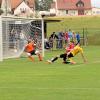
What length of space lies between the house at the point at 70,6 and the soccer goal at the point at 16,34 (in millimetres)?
113633

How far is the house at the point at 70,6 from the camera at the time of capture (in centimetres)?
15354

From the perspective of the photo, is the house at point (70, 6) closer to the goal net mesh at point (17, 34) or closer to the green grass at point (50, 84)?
the goal net mesh at point (17, 34)

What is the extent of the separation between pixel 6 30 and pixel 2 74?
13000 mm

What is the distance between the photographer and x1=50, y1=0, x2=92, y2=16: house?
154m

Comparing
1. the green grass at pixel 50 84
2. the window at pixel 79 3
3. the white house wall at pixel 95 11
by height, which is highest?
the window at pixel 79 3

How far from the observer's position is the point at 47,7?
146 meters

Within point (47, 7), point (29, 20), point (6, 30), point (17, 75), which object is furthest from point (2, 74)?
point (47, 7)

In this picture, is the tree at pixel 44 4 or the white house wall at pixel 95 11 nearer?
the tree at pixel 44 4

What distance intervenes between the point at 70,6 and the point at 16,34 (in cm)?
11980

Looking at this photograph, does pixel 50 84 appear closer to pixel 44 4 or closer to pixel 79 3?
pixel 44 4

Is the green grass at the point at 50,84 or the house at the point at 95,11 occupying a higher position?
the house at the point at 95,11

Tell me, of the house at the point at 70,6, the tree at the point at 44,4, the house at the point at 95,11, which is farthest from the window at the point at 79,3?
the house at the point at 95,11

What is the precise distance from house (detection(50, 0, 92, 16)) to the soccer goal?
114 meters

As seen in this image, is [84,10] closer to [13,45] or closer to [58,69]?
[13,45]
